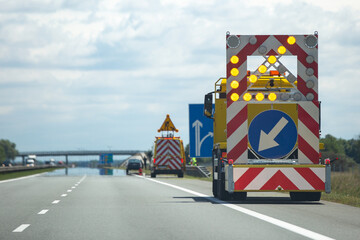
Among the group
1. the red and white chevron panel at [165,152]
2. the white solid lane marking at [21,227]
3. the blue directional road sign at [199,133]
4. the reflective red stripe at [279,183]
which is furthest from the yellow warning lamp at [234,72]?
the red and white chevron panel at [165,152]

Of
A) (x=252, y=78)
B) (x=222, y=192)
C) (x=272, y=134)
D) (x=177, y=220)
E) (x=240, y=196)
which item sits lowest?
(x=177, y=220)

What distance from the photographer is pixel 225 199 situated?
16.3 metres

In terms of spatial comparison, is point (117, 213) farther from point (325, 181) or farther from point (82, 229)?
point (325, 181)

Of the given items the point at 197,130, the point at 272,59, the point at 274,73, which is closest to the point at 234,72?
the point at 272,59

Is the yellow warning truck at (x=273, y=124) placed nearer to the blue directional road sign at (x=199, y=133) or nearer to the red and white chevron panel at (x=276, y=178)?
the red and white chevron panel at (x=276, y=178)

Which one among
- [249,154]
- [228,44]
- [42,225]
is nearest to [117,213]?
[42,225]

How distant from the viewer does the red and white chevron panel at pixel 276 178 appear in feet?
47.1

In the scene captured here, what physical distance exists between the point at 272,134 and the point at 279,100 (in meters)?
0.81

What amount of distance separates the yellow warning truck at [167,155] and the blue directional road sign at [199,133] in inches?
369

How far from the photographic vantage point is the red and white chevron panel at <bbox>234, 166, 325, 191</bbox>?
47.1 ft

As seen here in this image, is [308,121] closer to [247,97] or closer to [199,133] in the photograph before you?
[247,97]

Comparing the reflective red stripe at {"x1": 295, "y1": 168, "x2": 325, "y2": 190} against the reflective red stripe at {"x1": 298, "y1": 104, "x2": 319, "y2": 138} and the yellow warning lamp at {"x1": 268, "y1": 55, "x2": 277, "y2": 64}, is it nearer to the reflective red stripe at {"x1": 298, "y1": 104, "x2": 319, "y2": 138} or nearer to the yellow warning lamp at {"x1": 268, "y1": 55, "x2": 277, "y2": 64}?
the reflective red stripe at {"x1": 298, "y1": 104, "x2": 319, "y2": 138}

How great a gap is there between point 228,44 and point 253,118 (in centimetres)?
175

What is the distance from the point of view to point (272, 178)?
1437 centimetres
